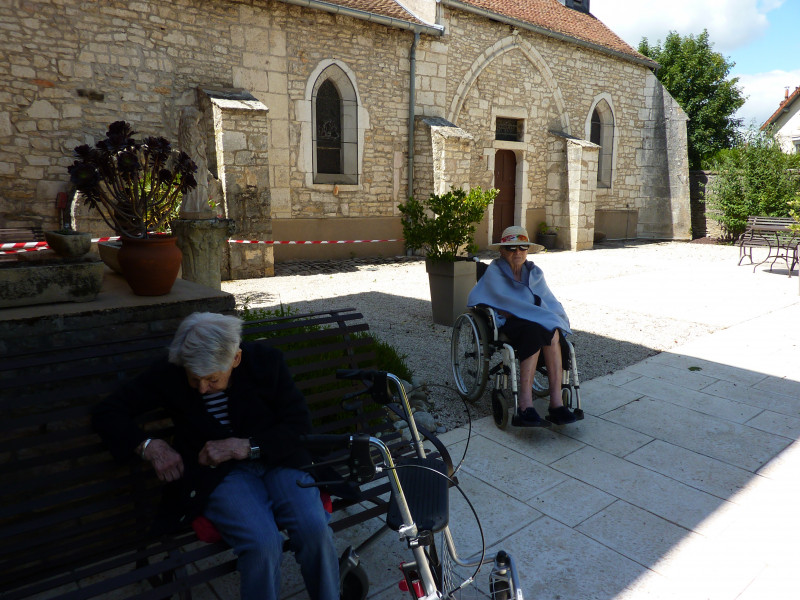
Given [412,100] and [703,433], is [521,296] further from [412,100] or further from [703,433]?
[412,100]

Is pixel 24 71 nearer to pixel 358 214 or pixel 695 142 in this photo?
pixel 358 214

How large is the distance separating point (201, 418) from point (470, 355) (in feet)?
8.09

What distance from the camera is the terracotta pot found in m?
3.15

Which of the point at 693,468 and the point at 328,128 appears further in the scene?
the point at 328,128

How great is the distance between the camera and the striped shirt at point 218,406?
7.23 feet

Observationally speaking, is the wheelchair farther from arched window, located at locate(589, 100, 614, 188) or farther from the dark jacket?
arched window, located at locate(589, 100, 614, 188)

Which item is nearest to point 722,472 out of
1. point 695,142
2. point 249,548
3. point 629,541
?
point 629,541

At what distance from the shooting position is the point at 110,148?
10.8 ft

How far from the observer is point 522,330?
3.80 metres

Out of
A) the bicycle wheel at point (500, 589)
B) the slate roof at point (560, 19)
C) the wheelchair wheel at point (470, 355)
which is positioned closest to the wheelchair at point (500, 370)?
the wheelchair wheel at point (470, 355)

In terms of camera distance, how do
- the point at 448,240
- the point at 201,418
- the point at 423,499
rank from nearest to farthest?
the point at 423,499, the point at 201,418, the point at 448,240

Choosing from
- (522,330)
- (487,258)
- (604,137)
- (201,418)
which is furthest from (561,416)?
(604,137)

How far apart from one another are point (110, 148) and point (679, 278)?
961 cm

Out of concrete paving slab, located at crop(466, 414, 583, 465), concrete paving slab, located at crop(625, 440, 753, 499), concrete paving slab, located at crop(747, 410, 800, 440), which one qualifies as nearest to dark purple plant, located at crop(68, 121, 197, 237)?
concrete paving slab, located at crop(466, 414, 583, 465)
